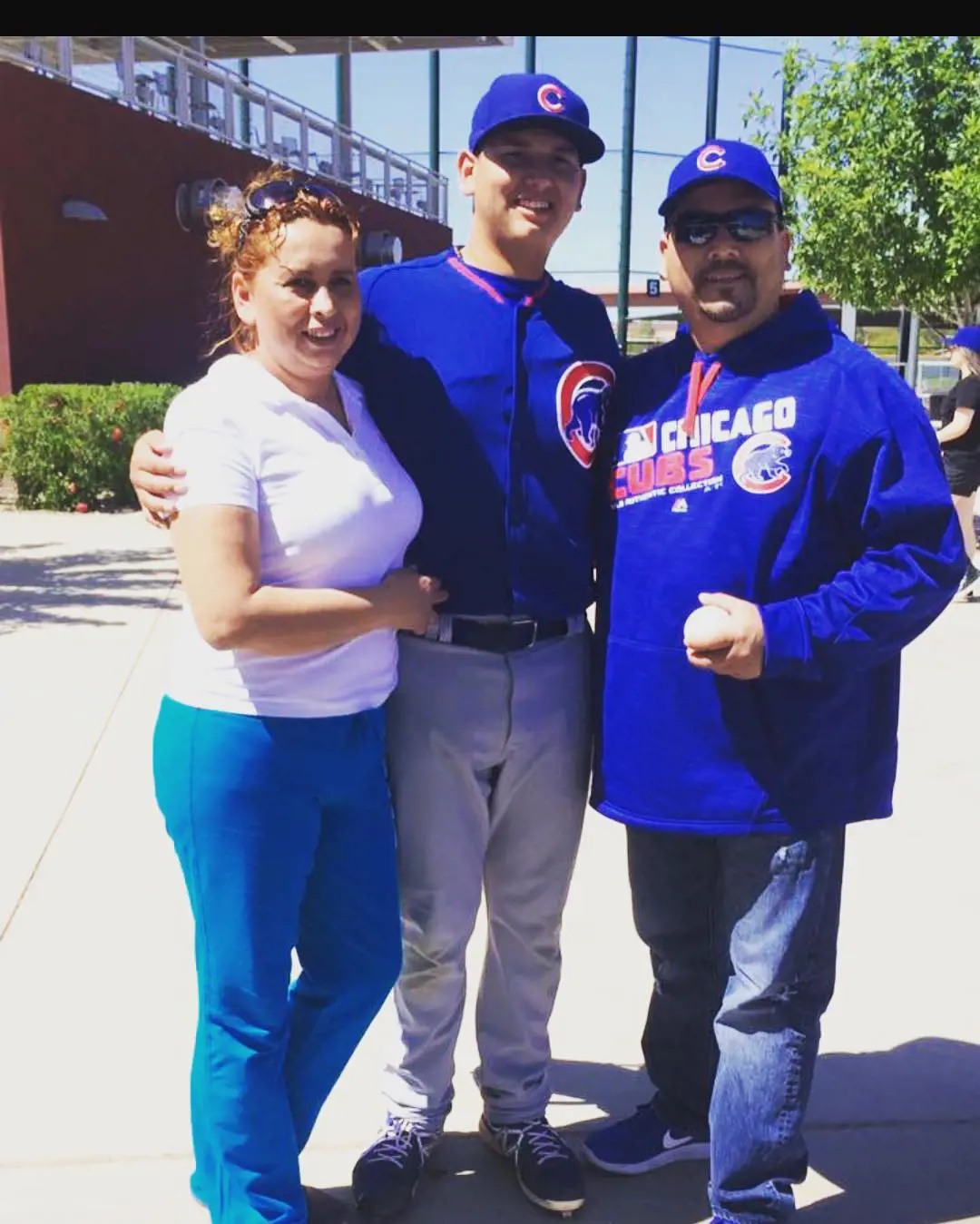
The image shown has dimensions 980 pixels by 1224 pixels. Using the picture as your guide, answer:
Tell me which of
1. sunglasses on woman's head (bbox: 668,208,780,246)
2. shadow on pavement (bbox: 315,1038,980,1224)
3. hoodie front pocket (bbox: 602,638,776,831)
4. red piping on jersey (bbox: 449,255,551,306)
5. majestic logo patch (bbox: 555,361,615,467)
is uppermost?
sunglasses on woman's head (bbox: 668,208,780,246)

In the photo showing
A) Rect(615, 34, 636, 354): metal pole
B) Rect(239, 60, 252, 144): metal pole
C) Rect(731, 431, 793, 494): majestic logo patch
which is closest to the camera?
Rect(731, 431, 793, 494): majestic logo patch

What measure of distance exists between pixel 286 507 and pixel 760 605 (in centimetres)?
80

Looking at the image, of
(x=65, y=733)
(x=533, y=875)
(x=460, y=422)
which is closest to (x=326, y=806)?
(x=533, y=875)

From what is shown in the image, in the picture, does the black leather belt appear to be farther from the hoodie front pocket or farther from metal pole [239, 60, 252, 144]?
metal pole [239, 60, 252, 144]

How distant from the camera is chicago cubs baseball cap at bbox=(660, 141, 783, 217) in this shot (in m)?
2.25

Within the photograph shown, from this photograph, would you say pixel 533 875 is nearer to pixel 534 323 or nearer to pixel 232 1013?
pixel 232 1013

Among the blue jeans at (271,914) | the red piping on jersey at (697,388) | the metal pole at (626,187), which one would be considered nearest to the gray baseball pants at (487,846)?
the blue jeans at (271,914)

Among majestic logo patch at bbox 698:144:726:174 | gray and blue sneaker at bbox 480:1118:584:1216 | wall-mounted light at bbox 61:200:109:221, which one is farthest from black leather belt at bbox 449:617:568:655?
wall-mounted light at bbox 61:200:109:221

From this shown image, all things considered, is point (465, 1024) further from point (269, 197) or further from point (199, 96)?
point (199, 96)

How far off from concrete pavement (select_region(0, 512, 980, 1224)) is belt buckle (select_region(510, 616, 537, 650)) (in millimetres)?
1082

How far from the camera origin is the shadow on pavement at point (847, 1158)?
2.50 metres

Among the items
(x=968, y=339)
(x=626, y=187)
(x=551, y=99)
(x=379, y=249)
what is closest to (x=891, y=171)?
(x=968, y=339)

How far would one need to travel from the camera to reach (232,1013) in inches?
86.7

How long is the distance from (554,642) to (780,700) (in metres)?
0.48
